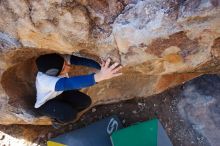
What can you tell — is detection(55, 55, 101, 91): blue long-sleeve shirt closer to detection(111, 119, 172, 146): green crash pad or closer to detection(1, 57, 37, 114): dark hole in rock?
detection(1, 57, 37, 114): dark hole in rock

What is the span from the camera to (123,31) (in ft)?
4.70

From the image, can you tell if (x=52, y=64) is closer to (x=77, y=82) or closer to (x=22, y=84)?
(x=77, y=82)

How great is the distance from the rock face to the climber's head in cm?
4

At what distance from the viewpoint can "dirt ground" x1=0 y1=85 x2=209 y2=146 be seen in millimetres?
2195

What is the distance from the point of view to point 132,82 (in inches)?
82.0

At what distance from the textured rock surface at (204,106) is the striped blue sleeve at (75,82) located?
0.76 m

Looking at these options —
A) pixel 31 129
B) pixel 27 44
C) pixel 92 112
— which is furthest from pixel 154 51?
pixel 31 129

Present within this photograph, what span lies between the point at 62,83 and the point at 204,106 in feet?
2.91

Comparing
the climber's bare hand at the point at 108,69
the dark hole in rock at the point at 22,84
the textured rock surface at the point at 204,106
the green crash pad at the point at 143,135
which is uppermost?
the dark hole in rock at the point at 22,84

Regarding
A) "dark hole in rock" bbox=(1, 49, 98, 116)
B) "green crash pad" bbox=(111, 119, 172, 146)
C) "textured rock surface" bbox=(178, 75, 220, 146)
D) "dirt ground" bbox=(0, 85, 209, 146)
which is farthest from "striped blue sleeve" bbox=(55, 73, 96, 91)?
"textured rock surface" bbox=(178, 75, 220, 146)

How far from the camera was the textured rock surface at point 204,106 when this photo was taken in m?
2.15

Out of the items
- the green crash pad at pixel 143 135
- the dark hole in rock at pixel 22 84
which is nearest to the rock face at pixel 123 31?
the dark hole in rock at pixel 22 84

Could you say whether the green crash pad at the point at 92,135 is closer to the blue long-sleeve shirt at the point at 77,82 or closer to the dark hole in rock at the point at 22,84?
the dark hole in rock at the point at 22,84

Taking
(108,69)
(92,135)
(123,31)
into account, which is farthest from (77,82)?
(92,135)
